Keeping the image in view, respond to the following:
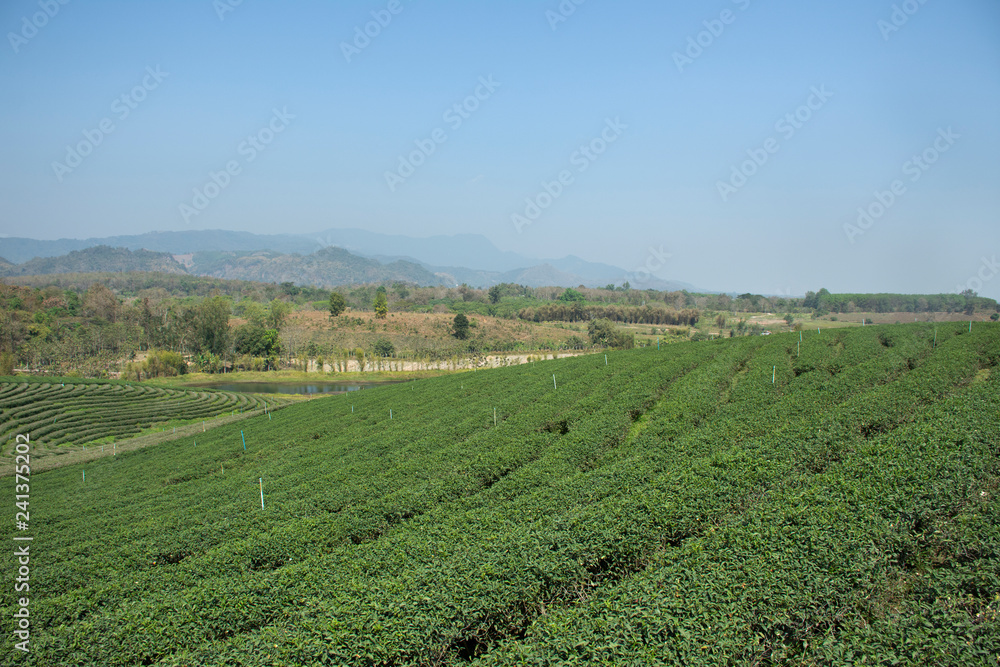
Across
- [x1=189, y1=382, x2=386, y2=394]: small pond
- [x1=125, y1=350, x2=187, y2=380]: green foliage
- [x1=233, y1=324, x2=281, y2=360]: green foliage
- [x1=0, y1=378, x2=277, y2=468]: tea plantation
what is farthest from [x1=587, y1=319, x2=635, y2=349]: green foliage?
[x1=125, y1=350, x2=187, y2=380]: green foliage

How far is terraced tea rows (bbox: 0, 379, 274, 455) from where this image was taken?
159ft

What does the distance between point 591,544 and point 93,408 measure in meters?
66.8

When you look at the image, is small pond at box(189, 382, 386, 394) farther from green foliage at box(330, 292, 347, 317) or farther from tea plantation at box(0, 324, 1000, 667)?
tea plantation at box(0, 324, 1000, 667)

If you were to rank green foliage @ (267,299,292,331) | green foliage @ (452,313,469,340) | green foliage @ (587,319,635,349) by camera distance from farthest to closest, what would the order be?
green foliage @ (267,299,292,331) < green foliage @ (452,313,469,340) < green foliage @ (587,319,635,349)

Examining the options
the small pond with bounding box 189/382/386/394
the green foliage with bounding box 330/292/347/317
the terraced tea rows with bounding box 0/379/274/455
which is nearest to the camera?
the terraced tea rows with bounding box 0/379/274/455

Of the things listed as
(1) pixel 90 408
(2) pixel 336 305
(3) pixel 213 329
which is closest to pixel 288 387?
(3) pixel 213 329

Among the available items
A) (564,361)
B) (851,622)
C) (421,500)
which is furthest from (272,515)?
(564,361)

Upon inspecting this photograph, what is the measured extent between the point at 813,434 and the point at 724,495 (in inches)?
240

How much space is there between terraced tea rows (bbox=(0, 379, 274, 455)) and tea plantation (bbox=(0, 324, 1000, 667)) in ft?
94.6

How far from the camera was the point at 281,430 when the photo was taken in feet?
125

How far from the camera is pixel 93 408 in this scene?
5588 cm

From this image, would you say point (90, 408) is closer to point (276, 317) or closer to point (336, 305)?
point (276, 317)

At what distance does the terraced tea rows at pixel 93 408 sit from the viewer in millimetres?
48312

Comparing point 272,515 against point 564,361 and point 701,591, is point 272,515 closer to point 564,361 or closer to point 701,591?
point 701,591
